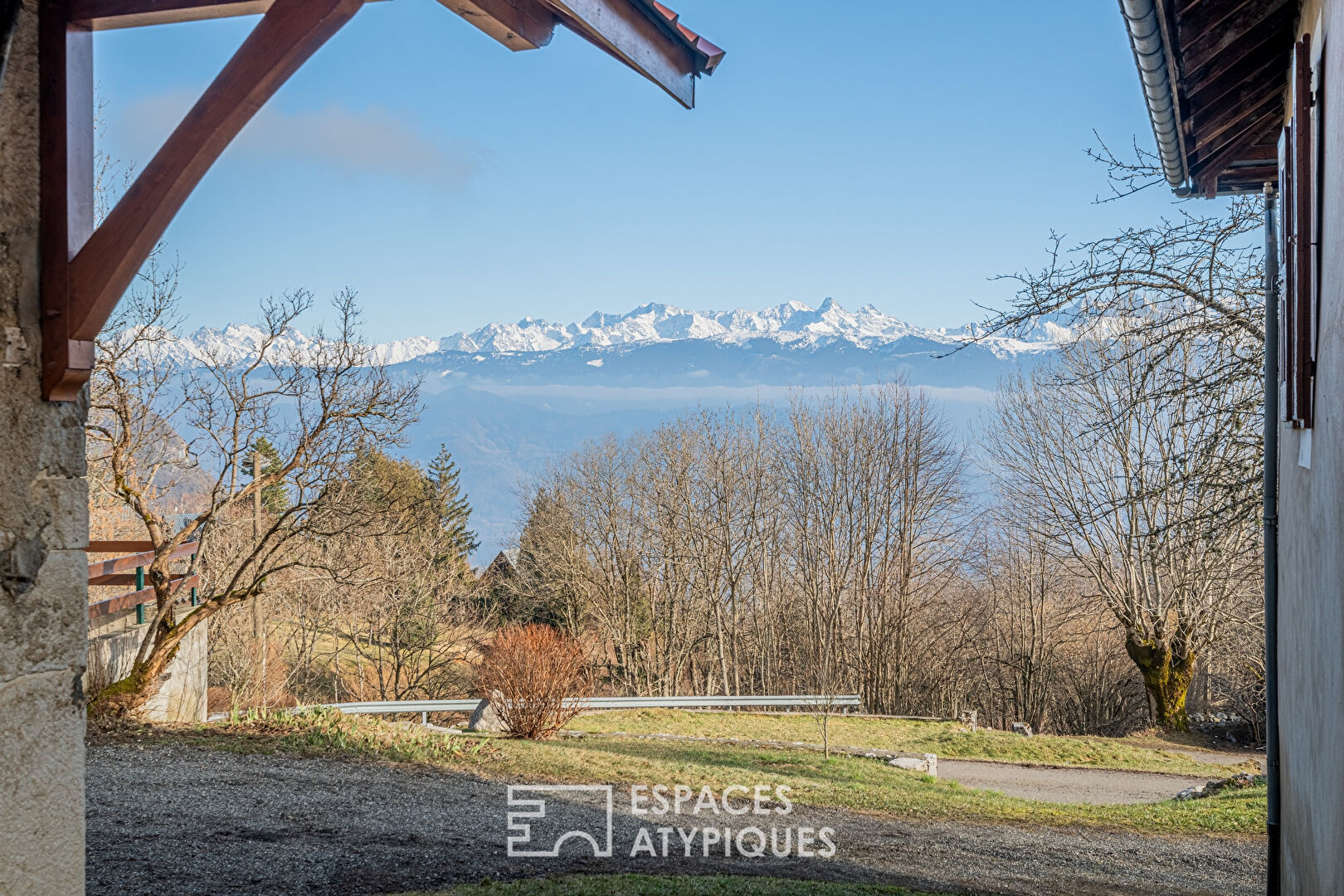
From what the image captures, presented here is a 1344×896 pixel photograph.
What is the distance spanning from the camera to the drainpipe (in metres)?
5.45

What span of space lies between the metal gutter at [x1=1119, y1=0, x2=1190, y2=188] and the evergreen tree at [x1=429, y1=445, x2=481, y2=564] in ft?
114

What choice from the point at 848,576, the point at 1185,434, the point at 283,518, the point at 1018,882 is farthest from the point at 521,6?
the point at 848,576

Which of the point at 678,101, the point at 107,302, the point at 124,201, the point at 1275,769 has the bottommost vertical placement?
the point at 1275,769

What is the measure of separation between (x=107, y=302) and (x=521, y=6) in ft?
5.78

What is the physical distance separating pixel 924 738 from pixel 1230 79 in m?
15.6

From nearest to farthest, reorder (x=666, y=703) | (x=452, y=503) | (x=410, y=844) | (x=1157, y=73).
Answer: (x=1157, y=73) < (x=410, y=844) < (x=666, y=703) < (x=452, y=503)

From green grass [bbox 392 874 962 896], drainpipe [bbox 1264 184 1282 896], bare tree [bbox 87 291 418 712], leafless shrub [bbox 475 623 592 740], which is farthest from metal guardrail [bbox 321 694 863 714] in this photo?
drainpipe [bbox 1264 184 1282 896]

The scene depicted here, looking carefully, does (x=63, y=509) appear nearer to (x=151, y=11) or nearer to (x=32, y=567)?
(x=32, y=567)

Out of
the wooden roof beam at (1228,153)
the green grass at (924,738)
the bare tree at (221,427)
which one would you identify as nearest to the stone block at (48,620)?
the wooden roof beam at (1228,153)

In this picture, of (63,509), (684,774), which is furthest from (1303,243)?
(684,774)

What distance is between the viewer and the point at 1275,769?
546 centimetres

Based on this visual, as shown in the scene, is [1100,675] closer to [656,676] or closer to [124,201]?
[656,676]

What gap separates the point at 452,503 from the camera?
43.1 metres

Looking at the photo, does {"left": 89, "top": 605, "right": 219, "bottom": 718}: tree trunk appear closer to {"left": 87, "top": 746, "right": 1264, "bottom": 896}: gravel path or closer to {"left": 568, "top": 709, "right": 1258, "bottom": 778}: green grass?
{"left": 87, "top": 746, "right": 1264, "bottom": 896}: gravel path
